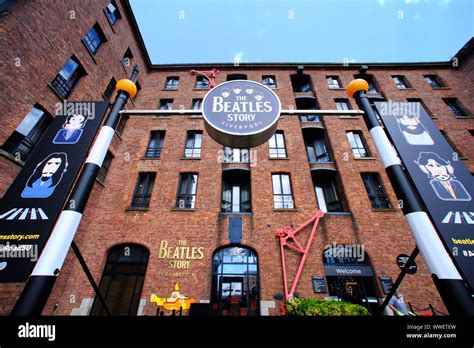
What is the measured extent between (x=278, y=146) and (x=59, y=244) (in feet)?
39.7

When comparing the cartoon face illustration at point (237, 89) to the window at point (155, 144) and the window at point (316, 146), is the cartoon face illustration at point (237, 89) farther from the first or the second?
the window at point (316, 146)

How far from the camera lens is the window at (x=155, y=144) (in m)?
12.9

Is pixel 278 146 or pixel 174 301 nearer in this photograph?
pixel 174 301

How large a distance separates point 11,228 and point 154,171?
960 cm

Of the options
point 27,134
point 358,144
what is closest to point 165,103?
point 27,134

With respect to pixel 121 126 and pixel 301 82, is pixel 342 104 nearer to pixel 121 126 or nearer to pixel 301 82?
pixel 301 82

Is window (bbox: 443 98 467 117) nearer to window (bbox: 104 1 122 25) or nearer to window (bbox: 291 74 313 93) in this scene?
window (bbox: 291 74 313 93)

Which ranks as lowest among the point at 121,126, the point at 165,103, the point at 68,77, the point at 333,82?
the point at 68,77

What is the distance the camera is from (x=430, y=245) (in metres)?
2.24

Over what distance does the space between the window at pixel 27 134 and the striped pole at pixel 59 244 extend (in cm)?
746

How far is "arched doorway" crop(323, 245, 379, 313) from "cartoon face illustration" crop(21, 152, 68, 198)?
9.89 meters

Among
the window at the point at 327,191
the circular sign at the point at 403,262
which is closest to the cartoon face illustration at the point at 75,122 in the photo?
the window at the point at 327,191

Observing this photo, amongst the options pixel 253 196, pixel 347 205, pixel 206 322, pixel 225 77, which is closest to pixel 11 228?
pixel 206 322

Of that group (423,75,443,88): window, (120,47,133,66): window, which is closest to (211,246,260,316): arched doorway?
(120,47,133,66): window
